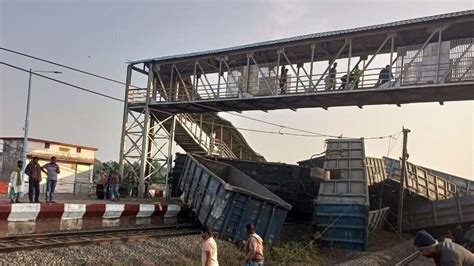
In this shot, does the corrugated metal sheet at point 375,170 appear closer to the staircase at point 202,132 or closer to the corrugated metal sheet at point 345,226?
the corrugated metal sheet at point 345,226

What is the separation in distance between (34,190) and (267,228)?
797 centimetres

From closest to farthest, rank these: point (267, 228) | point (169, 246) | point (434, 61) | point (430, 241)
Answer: point (430, 241), point (169, 246), point (267, 228), point (434, 61)

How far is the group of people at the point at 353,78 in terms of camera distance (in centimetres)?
1873

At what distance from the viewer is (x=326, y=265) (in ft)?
36.6

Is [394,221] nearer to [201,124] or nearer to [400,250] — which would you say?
[400,250]

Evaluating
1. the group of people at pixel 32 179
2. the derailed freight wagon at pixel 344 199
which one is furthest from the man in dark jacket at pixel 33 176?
the derailed freight wagon at pixel 344 199

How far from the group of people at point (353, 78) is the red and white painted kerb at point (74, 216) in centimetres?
899

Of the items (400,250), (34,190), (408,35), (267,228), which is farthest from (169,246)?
(408,35)

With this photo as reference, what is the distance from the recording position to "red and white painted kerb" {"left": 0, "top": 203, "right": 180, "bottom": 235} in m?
11.7

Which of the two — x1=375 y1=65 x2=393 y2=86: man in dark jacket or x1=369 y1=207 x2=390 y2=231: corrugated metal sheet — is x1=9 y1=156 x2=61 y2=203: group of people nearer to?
x1=369 y1=207 x2=390 y2=231: corrugated metal sheet

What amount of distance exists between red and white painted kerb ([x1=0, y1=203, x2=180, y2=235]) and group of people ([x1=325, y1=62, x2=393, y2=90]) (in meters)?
8.99

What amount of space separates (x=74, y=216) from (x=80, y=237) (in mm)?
2599

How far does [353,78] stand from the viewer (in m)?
19.3

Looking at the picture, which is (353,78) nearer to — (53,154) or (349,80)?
(349,80)
